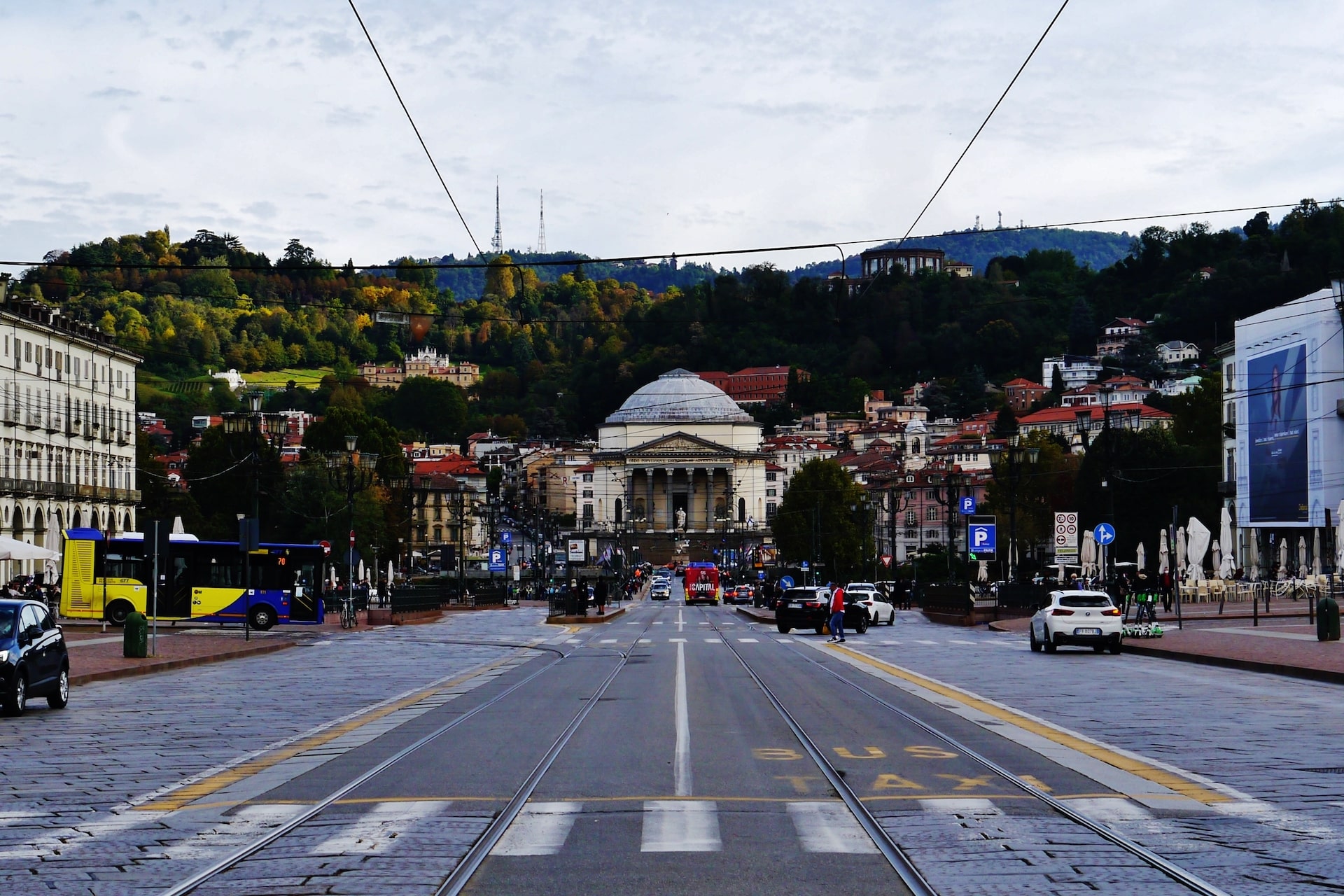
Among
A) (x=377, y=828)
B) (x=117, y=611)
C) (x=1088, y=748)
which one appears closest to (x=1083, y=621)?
(x=1088, y=748)

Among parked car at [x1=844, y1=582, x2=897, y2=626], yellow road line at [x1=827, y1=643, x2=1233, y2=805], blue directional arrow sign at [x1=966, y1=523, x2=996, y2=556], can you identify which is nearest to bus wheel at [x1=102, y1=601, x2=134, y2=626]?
parked car at [x1=844, y1=582, x2=897, y2=626]

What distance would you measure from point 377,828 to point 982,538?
42972 mm

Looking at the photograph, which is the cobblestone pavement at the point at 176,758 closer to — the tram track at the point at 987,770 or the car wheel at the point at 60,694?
the car wheel at the point at 60,694

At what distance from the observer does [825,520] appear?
134 metres

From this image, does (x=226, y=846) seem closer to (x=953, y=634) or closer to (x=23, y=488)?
(x=953, y=634)

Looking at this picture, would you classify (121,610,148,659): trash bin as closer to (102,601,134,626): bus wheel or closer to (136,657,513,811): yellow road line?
(136,657,513,811): yellow road line

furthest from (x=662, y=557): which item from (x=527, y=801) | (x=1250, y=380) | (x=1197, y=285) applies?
(x=527, y=801)

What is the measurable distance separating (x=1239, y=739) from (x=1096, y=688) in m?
7.90

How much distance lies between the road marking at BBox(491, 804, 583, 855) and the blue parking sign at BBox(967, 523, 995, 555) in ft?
134

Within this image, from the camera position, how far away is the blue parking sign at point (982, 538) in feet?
167

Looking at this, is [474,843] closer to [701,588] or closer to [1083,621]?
[1083,621]

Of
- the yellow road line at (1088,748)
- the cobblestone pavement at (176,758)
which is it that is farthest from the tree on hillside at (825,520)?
the yellow road line at (1088,748)

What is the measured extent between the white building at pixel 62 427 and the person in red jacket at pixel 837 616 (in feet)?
148

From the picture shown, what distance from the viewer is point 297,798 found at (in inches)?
458
